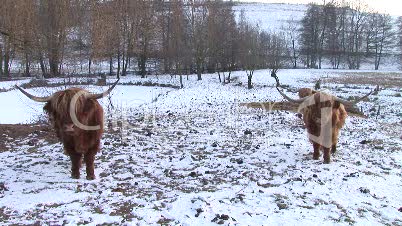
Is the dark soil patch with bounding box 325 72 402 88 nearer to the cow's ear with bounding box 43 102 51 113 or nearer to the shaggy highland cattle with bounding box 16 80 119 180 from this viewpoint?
the shaggy highland cattle with bounding box 16 80 119 180

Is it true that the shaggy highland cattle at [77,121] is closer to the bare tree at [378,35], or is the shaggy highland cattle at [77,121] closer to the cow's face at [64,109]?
the cow's face at [64,109]

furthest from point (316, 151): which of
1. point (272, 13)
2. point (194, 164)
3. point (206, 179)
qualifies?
point (272, 13)

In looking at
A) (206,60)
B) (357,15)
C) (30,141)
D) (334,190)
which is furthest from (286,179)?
(357,15)

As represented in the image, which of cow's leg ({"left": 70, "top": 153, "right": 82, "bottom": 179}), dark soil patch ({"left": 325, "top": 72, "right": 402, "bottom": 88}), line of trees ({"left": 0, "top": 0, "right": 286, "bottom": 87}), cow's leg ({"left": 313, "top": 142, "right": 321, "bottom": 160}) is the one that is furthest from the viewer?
line of trees ({"left": 0, "top": 0, "right": 286, "bottom": 87})

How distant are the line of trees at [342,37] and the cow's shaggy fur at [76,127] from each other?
62385mm

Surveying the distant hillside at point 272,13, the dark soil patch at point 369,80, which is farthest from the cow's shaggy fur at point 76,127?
the distant hillside at point 272,13

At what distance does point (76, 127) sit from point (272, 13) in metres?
96.5

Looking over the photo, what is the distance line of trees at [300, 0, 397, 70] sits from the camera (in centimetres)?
6831

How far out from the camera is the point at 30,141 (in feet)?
31.1

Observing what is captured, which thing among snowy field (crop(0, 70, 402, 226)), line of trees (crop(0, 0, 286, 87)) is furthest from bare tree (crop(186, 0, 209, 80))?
snowy field (crop(0, 70, 402, 226))

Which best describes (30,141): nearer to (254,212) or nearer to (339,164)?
(254,212)

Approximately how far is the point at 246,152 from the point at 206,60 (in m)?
38.7

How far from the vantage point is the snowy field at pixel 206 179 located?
5.43m

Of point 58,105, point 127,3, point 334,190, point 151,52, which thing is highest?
point 127,3
